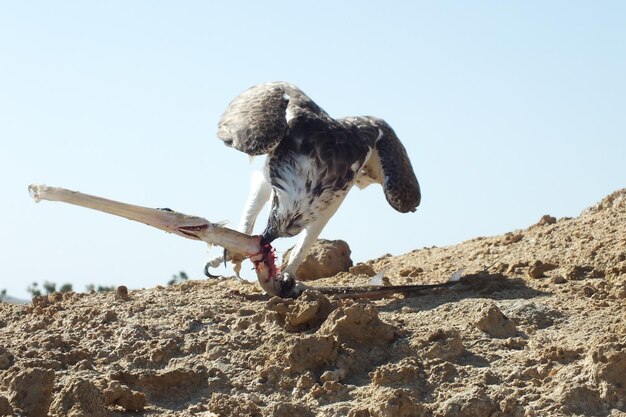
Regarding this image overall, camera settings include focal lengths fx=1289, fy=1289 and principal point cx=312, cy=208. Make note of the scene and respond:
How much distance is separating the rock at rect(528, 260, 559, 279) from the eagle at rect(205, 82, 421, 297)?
1.50m

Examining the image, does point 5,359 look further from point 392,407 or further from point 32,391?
point 392,407

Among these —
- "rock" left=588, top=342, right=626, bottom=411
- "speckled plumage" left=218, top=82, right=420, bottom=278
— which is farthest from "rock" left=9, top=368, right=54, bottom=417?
"speckled plumage" left=218, top=82, right=420, bottom=278

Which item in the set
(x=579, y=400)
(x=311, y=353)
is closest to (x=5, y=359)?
(x=311, y=353)

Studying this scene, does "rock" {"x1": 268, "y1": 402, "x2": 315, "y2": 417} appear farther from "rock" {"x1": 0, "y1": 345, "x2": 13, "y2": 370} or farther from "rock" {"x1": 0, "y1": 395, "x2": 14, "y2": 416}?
"rock" {"x1": 0, "y1": 345, "x2": 13, "y2": 370}

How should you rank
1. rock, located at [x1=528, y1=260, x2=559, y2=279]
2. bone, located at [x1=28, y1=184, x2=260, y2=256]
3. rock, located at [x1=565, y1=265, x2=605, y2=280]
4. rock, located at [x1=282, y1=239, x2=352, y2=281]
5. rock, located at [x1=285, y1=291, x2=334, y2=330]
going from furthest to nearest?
rock, located at [x1=282, y1=239, x2=352, y2=281] → rock, located at [x1=528, y1=260, x2=559, y2=279] → rock, located at [x1=565, y1=265, x2=605, y2=280] → bone, located at [x1=28, y1=184, x2=260, y2=256] → rock, located at [x1=285, y1=291, x2=334, y2=330]

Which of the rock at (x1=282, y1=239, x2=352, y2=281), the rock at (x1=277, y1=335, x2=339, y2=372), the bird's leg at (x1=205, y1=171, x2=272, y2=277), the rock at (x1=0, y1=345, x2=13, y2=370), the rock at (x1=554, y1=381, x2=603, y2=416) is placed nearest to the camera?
the rock at (x1=554, y1=381, x2=603, y2=416)

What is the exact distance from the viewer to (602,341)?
331 inches

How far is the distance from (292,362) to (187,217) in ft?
7.12

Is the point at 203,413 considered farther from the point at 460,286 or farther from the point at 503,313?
the point at 460,286

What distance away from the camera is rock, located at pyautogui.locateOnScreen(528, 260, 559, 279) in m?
11.1

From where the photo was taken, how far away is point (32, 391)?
7879mm

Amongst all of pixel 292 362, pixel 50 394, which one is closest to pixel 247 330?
pixel 292 362

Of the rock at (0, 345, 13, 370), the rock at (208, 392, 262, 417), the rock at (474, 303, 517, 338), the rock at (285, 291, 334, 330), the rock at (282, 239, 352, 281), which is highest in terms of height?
the rock at (282, 239, 352, 281)

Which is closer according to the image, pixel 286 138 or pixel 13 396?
pixel 13 396
